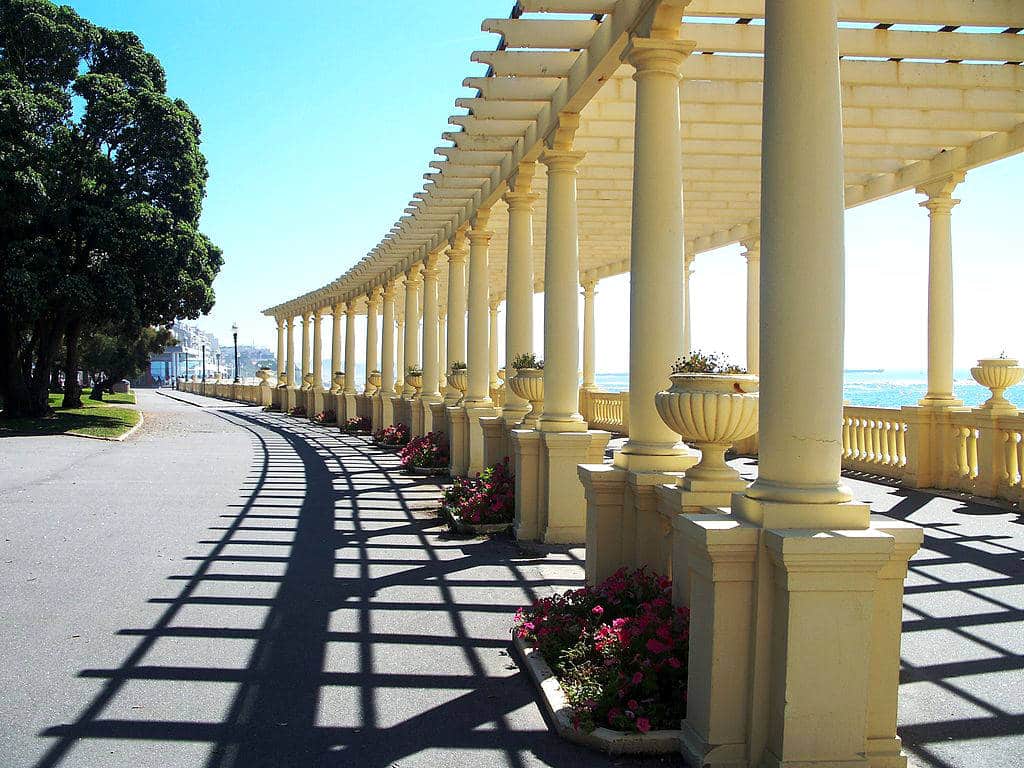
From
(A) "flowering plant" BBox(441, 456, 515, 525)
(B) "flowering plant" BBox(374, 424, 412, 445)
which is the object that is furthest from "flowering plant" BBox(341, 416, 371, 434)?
(A) "flowering plant" BBox(441, 456, 515, 525)

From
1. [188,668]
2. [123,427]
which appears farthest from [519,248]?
[123,427]

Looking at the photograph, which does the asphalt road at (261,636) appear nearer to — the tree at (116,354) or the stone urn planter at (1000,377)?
the stone urn planter at (1000,377)

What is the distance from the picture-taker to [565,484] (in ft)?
36.9

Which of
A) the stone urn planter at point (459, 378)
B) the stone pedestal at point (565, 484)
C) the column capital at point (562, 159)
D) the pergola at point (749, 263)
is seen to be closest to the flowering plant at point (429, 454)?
the pergola at point (749, 263)

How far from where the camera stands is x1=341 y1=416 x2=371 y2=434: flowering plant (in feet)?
108

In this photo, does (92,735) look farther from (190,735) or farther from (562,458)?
(562,458)

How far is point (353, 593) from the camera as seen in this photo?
348 inches

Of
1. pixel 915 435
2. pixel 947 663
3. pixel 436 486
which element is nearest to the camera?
pixel 947 663

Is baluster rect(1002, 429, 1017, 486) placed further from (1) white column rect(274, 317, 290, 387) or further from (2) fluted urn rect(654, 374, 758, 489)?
(1) white column rect(274, 317, 290, 387)

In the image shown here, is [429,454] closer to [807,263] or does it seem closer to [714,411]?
[714,411]

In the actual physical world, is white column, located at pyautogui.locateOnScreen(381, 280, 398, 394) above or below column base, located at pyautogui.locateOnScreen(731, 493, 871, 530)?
above

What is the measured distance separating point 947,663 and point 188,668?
5.38 m

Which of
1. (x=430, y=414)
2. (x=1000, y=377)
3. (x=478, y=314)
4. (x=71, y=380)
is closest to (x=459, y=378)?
(x=430, y=414)

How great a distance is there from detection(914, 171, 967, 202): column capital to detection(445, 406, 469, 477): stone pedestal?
29.7 ft
